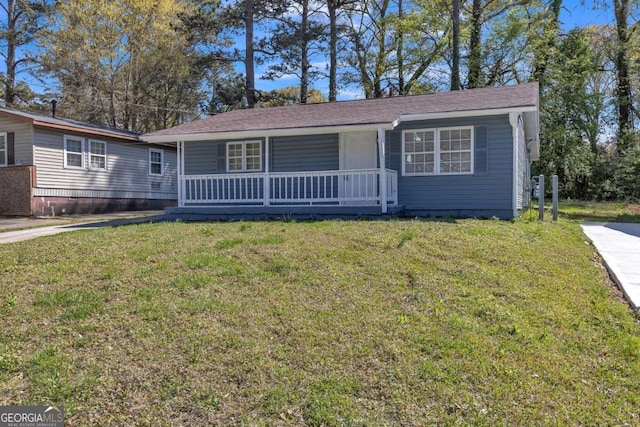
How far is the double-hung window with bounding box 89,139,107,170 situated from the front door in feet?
35.3

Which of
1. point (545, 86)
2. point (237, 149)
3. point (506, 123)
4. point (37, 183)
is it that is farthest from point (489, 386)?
point (545, 86)

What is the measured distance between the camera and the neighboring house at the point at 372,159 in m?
10.2

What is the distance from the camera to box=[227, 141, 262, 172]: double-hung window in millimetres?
12469

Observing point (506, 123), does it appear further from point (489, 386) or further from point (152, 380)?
point (152, 380)

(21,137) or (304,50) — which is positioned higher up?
(304,50)

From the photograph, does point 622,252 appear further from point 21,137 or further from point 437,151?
point 21,137

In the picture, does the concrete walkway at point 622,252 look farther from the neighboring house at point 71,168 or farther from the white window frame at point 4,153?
the white window frame at point 4,153

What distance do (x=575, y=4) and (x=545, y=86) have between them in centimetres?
532

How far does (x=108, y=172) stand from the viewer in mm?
17547

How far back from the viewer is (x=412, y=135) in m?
11.0

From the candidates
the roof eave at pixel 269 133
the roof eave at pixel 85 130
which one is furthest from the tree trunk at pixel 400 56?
the roof eave at pixel 269 133

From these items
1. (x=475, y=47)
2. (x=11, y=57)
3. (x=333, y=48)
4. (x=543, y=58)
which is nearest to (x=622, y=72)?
(x=543, y=58)

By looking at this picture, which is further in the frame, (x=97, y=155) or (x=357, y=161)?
(x=97, y=155)

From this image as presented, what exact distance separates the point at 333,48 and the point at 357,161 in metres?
14.3
